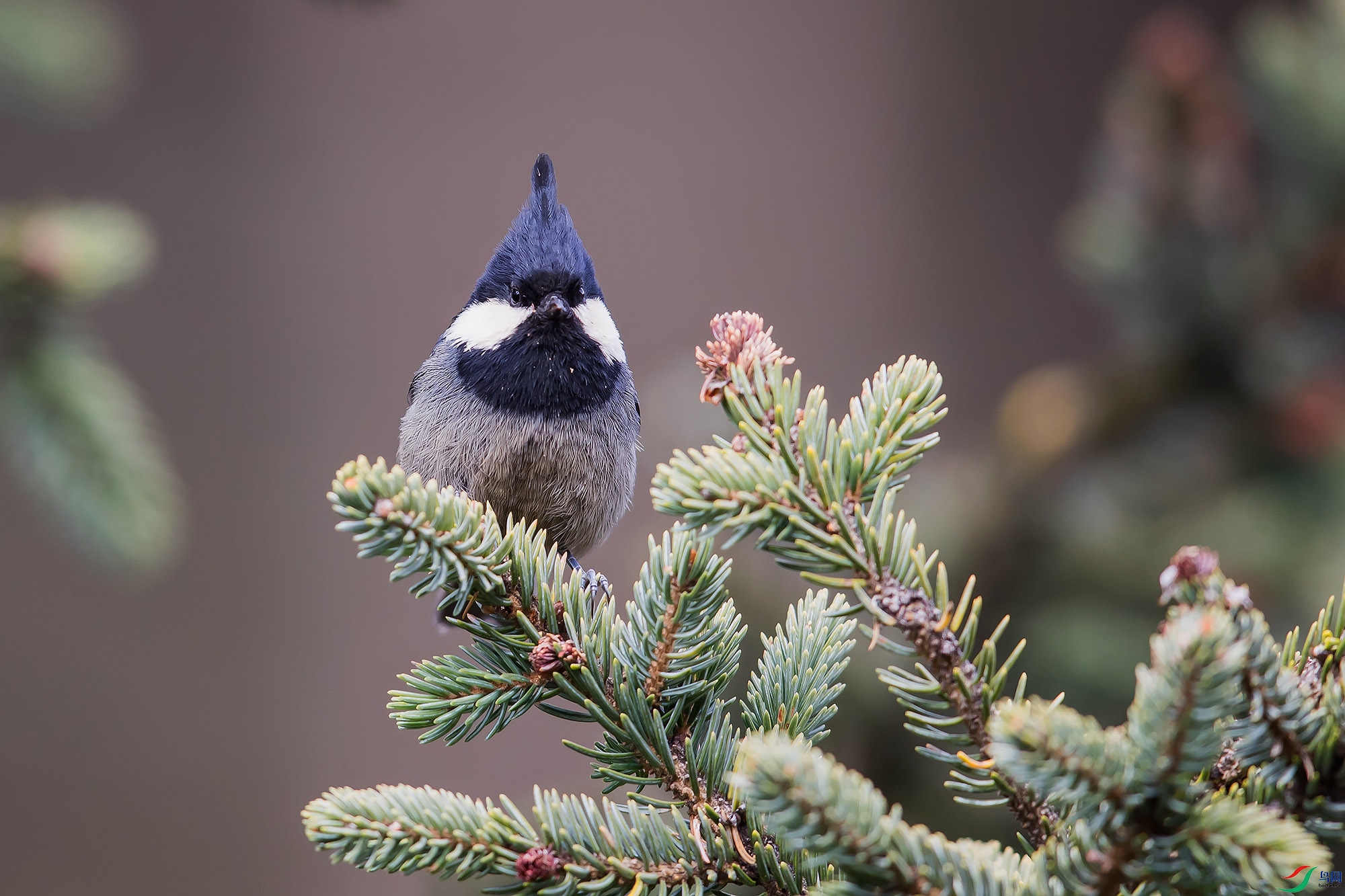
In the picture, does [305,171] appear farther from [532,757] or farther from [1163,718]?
[1163,718]

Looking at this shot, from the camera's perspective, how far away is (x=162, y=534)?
141 cm

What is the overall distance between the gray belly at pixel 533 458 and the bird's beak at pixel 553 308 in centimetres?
17

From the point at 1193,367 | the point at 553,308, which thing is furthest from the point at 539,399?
the point at 1193,367

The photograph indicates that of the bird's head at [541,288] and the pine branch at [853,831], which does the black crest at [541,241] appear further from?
the pine branch at [853,831]

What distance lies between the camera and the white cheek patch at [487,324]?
175 cm

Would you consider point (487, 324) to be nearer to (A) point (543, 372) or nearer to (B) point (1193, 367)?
(A) point (543, 372)

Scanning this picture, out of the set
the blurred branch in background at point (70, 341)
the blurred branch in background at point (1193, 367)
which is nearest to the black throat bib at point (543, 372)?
the blurred branch in background at point (70, 341)

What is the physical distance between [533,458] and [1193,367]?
4.20 feet

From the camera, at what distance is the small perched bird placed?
1650 millimetres

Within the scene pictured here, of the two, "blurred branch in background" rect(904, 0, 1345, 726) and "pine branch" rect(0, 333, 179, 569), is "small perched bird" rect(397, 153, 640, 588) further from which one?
"blurred branch in background" rect(904, 0, 1345, 726)

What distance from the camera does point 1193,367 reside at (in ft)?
6.29

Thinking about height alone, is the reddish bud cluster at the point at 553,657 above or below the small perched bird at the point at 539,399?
below

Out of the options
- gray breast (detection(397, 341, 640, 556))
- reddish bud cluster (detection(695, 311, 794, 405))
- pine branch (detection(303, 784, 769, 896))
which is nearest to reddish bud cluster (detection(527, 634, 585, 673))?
Answer: pine branch (detection(303, 784, 769, 896))

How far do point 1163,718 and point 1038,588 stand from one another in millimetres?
1470
